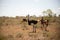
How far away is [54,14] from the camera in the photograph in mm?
3004

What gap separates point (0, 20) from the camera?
2.96 metres

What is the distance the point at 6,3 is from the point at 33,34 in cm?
79

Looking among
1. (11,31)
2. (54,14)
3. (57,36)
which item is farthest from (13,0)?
(57,36)

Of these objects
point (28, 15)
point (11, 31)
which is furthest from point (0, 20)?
point (28, 15)

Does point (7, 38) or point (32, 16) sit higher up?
point (32, 16)

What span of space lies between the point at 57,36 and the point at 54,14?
442 mm

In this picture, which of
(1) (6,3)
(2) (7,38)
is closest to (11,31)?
(2) (7,38)

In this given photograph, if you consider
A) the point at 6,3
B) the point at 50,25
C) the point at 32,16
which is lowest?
the point at 50,25

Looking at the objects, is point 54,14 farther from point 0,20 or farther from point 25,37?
point 0,20

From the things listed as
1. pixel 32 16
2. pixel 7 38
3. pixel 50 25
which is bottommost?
pixel 7 38

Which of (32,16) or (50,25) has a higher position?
(32,16)

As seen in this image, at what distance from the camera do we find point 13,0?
2.89 metres

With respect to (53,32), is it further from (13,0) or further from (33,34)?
(13,0)

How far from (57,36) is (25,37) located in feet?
2.05
